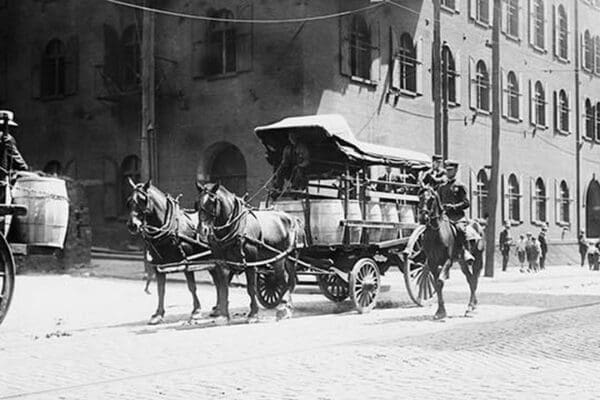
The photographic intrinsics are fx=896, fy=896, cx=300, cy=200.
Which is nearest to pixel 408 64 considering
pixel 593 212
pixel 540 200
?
pixel 540 200

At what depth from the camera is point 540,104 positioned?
126 feet

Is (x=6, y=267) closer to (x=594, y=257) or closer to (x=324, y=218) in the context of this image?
(x=324, y=218)

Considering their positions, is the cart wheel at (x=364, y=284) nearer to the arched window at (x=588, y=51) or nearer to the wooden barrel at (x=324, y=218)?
the wooden barrel at (x=324, y=218)

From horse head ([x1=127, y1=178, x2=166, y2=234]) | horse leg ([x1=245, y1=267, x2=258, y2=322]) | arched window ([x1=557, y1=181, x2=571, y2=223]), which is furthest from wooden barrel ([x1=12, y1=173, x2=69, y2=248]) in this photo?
arched window ([x1=557, y1=181, x2=571, y2=223])

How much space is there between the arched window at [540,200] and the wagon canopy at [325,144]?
23475 millimetres

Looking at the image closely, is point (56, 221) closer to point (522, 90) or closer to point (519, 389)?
point (519, 389)

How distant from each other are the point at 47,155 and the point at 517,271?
16.6m

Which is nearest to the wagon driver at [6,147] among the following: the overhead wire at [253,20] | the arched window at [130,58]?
the overhead wire at [253,20]

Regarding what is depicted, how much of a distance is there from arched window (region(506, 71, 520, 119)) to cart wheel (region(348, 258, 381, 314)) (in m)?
23.0

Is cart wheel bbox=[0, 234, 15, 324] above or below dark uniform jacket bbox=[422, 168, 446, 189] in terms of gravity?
below

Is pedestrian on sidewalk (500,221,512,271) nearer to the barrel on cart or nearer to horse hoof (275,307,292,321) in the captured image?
the barrel on cart

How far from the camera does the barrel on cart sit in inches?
556

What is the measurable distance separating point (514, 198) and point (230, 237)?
2527 cm

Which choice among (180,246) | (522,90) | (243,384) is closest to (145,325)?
(180,246)
